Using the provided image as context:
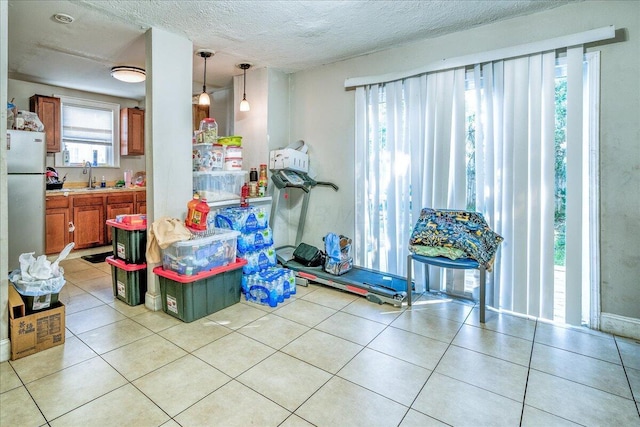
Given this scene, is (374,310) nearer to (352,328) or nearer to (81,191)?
(352,328)

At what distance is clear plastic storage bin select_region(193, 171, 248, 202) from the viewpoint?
Result: 138 inches

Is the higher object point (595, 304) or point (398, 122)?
point (398, 122)

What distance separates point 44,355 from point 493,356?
9.92 feet

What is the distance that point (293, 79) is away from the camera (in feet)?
14.5

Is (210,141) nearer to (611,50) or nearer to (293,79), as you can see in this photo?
(293,79)

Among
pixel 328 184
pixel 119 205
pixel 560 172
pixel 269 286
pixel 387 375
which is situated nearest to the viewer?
pixel 387 375

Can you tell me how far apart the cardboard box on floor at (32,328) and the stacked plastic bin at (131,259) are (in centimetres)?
69

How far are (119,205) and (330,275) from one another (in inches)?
151

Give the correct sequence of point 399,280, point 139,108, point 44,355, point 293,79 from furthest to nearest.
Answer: point 139,108, point 293,79, point 399,280, point 44,355

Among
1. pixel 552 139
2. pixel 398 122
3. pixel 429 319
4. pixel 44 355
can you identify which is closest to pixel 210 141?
pixel 398 122

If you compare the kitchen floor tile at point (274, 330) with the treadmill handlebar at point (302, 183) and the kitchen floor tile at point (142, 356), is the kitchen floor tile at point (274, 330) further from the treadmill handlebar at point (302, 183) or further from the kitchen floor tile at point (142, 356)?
the treadmill handlebar at point (302, 183)

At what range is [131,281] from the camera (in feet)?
10.1

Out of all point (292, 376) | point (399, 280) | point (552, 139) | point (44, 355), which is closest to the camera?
point (292, 376)

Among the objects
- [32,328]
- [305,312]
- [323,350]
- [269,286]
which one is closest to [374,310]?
[305,312]
